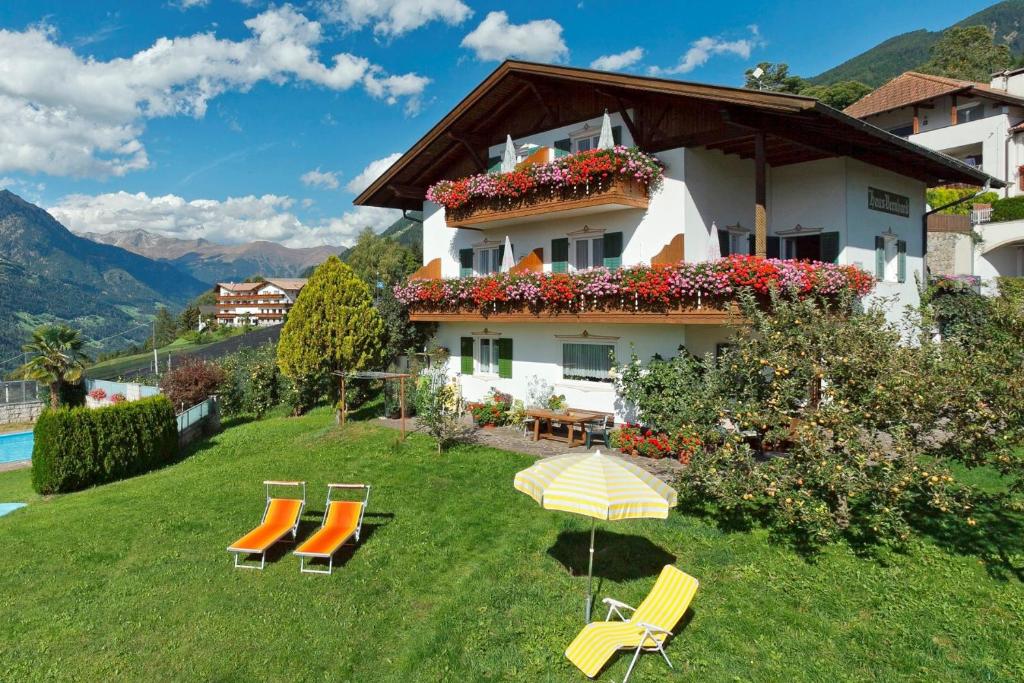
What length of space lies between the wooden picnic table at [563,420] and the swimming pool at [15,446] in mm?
23724

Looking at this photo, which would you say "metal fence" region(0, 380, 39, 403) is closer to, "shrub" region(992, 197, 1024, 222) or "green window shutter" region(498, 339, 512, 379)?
"green window shutter" region(498, 339, 512, 379)

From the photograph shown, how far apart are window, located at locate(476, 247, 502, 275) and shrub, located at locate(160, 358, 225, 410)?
11783 mm

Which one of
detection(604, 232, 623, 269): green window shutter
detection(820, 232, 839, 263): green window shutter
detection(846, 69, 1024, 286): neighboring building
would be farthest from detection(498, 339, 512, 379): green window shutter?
detection(846, 69, 1024, 286): neighboring building

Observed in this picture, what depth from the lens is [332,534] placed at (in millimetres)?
9086

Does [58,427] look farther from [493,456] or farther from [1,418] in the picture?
[1,418]

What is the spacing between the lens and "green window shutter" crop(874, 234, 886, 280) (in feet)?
54.2

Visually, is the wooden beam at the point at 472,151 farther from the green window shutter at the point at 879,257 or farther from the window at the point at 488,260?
the green window shutter at the point at 879,257

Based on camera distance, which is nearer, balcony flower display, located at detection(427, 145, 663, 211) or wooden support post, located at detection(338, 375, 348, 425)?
balcony flower display, located at detection(427, 145, 663, 211)

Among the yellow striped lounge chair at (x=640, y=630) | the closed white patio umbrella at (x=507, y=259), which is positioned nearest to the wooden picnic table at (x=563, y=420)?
the closed white patio umbrella at (x=507, y=259)

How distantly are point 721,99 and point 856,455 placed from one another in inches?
354

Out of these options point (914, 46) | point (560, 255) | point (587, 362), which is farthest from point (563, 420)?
point (914, 46)

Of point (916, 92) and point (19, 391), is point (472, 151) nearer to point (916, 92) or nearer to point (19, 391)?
point (19, 391)

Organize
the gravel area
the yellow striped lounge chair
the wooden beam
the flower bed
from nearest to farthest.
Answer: the yellow striped lounge chair → the flower bed → the gravel area → the wooden beam

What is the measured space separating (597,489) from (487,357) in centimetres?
1393
